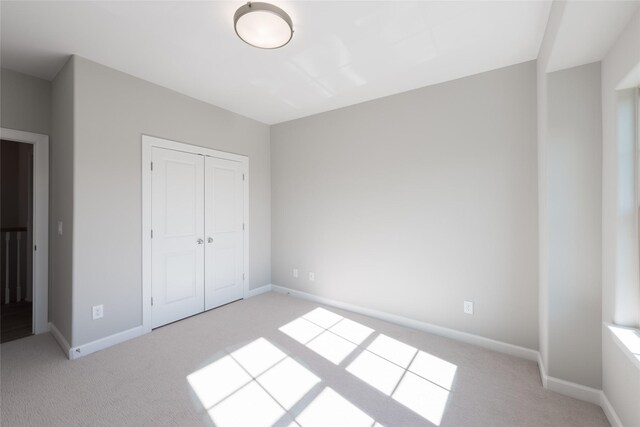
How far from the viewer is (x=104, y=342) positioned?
2512mm

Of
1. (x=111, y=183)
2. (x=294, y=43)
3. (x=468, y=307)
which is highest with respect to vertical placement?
(x=294, y=43)

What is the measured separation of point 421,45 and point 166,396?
328 cm

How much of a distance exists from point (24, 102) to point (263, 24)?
106 inches

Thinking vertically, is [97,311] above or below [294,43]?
below

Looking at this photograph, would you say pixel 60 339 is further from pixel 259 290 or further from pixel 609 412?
pixel 609 412

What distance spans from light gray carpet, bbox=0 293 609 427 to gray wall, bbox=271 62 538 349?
480 millimetres

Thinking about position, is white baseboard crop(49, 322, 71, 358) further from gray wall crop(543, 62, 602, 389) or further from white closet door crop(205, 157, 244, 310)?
gray wall crop(543, 62, 602, 389)

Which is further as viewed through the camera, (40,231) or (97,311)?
(40,231)

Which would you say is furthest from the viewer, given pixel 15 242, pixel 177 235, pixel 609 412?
pixel 15 242

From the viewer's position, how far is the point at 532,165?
232 cm

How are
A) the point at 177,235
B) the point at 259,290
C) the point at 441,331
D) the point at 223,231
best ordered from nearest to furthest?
the point at 441,331 < the point at 177,235 < the point at 223,231 < the point at 259,290

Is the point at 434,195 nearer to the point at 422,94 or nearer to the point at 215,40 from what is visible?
the point at 422,94

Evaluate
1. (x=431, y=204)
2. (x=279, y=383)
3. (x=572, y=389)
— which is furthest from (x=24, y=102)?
(x=572, y=389)

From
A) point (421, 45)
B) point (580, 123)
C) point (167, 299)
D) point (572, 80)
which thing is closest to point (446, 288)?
point (580, 123)
